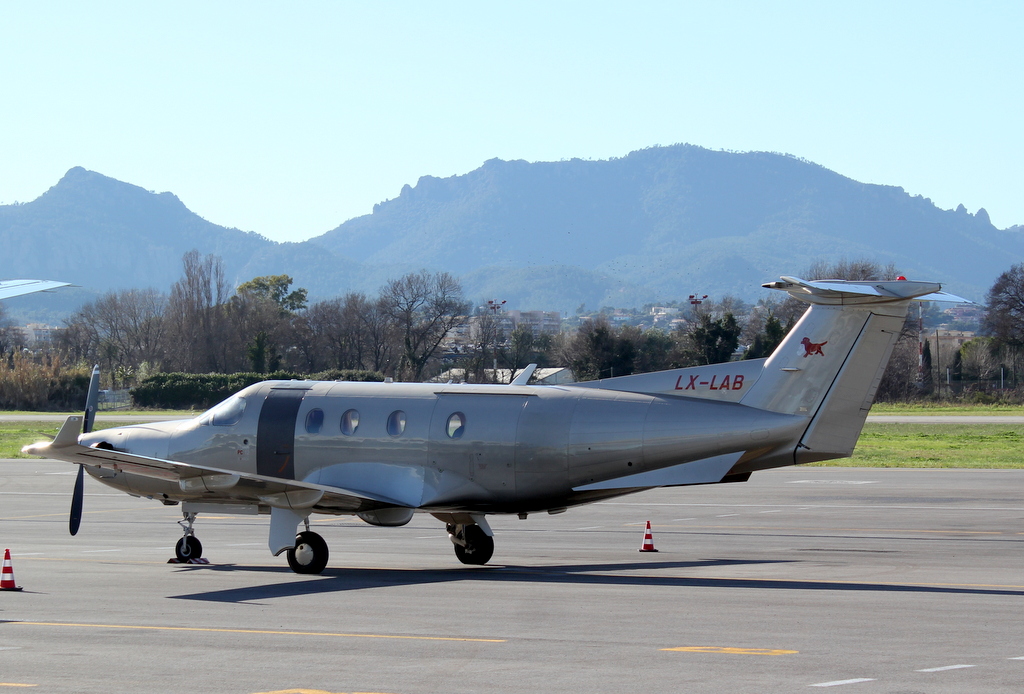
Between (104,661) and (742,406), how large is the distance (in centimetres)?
996

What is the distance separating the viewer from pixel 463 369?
92250mm

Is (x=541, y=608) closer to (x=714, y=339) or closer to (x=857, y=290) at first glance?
(x=857, y=290)

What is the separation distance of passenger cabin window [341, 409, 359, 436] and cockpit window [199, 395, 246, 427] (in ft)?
6.67

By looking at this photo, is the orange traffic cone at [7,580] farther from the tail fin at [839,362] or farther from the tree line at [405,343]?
the tree line at [405,343]

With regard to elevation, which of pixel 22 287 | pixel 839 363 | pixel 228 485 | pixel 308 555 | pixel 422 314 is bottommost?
pixel 308 555

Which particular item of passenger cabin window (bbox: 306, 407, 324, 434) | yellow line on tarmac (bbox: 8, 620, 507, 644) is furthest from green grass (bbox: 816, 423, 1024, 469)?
yellow line on tarmac (bbox: 8, 620, 507, 644)

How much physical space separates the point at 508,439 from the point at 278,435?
4204mm

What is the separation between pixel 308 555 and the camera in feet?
56.7

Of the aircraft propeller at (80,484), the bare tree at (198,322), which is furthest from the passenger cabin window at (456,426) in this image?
the bare tree at (198,322)

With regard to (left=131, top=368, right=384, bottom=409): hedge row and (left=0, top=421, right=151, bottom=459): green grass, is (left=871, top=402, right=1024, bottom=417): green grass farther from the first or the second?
(left=0, top=421, right=151, bottom=459): green grass

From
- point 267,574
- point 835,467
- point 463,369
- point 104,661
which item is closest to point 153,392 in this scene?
point 463,369

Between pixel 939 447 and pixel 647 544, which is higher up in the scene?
pixel 939 447

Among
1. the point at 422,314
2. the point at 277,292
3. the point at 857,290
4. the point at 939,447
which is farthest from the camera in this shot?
the point at 277,292

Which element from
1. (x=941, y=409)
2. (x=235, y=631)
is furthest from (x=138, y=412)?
(x=235, y=631)
